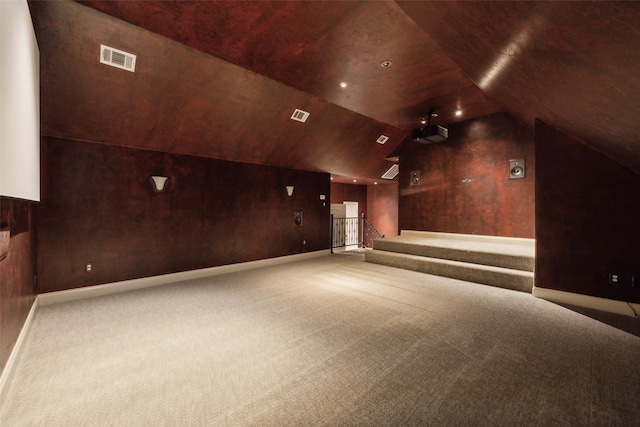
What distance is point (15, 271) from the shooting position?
2883 mm

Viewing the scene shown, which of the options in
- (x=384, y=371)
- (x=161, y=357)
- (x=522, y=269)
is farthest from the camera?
(x=522, y=269)

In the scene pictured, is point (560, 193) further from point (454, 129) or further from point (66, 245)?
point (66, 245)

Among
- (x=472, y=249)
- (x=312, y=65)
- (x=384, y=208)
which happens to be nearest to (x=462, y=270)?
(x=472, y=249)

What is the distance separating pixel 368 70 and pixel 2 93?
12.9ft

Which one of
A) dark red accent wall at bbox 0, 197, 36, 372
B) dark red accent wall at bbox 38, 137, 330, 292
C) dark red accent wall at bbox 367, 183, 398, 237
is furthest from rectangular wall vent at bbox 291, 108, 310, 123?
dark red accent wall at bbox 367, 183, 398, 237

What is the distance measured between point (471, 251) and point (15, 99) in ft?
21.8

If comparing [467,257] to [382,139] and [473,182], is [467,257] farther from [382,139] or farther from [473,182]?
[382,139]

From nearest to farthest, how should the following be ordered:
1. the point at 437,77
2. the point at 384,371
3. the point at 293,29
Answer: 1. the point at 384,371
2. the point at 293,29
3. the point at 437,77

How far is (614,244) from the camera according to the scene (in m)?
3.83

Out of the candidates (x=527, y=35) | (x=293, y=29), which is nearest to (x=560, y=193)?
(x=527, y=35)

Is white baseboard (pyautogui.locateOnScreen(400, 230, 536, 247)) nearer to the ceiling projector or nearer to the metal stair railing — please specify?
the ceiling projector

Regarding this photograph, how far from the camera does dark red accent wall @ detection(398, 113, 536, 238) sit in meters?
6.27

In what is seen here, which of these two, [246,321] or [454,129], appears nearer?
[246,321]

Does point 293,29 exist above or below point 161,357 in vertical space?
above
